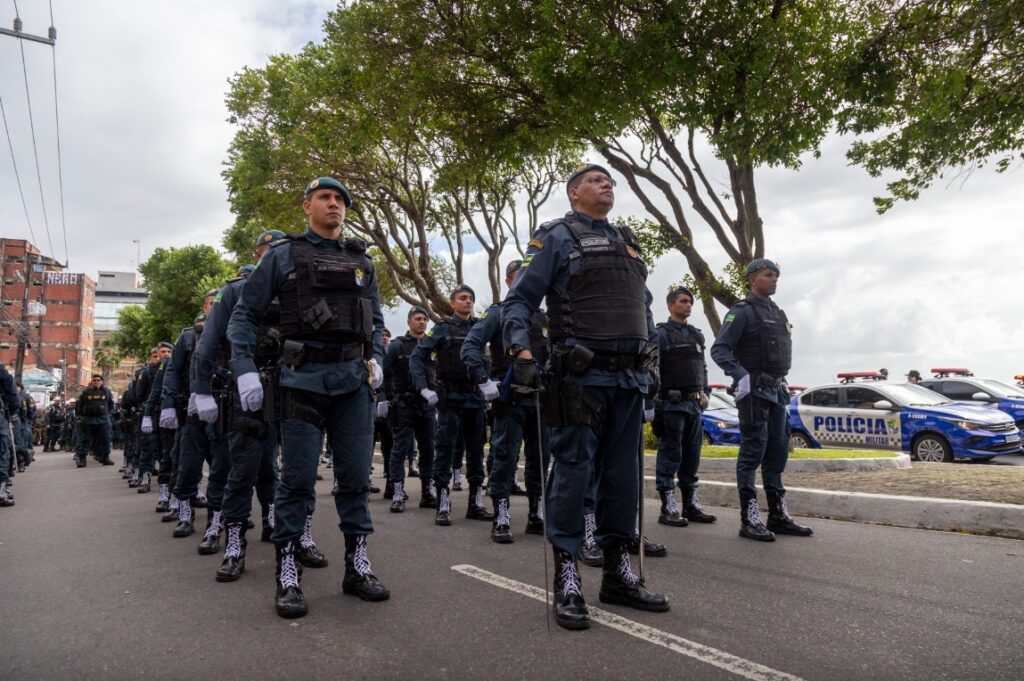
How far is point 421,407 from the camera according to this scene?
8.26 metres

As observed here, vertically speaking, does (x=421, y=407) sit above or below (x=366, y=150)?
below

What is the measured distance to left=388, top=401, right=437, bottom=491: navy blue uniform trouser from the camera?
27.3ft

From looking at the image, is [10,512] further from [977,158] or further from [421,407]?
[977,158]

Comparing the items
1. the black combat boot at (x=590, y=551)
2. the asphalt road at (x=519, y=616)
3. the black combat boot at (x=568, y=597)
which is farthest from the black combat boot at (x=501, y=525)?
the black combat boot at (x=568, y=597)

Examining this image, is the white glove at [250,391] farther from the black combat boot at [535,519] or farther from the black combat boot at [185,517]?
the black combat boot at [185,517]

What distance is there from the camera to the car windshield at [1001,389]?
1497 cm

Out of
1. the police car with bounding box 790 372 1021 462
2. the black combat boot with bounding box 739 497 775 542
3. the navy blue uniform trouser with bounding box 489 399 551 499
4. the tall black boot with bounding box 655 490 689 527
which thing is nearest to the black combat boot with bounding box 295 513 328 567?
the navy blue uniform trouser with bounding box 489 399 551 499

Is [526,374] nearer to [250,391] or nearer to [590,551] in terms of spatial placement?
[250,391]

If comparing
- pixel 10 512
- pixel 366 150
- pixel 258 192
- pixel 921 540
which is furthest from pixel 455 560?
pixel 258 192

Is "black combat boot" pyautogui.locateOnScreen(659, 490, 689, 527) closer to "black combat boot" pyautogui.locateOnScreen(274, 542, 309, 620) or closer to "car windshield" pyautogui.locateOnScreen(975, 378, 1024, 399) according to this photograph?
"black combat boot" pyautogui.locateOnScreen(274, 542, 309, 620)

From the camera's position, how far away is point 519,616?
3.68 m

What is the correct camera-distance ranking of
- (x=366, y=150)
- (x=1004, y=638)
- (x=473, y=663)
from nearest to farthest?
(x=473, y=663) < (x=1004, y=638) < (x=366, y=150)

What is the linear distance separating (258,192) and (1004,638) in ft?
65.1

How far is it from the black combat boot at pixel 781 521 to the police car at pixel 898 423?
750 cm
